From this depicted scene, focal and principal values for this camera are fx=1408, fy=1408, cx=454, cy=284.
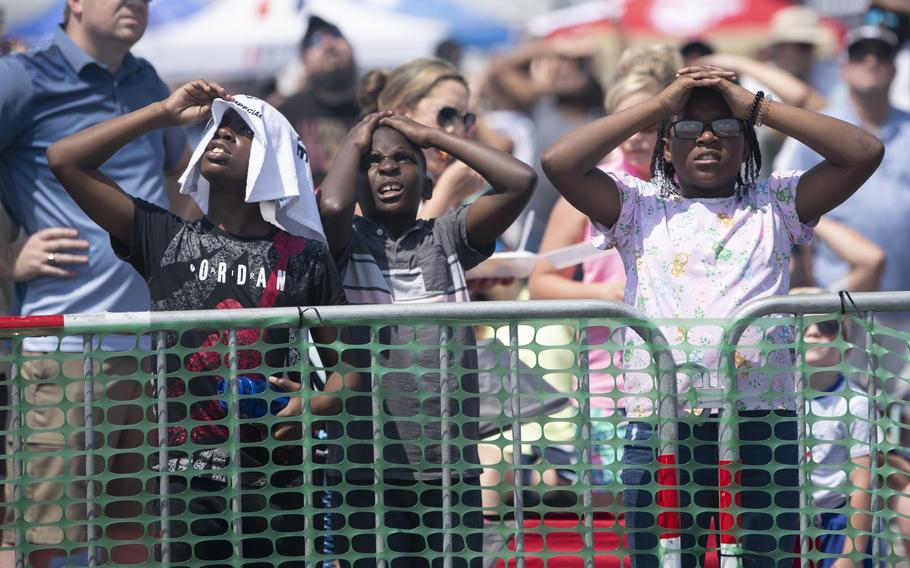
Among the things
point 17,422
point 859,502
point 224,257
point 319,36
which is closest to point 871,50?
point 319,36

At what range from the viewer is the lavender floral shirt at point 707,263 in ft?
13.9

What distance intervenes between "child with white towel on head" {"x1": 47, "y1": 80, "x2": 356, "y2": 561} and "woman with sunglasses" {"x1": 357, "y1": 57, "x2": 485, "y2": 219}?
1.44 meters

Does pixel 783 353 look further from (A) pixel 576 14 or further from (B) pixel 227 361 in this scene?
(A) pixel 576 14

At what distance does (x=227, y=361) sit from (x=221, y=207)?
56 cm

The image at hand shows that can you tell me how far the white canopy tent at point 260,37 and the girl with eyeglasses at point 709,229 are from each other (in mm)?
5902

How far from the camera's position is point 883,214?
8.16 metres

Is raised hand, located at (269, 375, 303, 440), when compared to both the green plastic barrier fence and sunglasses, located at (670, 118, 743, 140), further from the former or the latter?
sunglasses, located at (670, 118, 743, 140)

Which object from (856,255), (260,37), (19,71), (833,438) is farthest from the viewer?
(260,37)

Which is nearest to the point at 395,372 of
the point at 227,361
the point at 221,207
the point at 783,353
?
the point at 227,361

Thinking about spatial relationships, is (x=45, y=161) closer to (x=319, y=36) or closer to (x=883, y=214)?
(x=319, y=36)

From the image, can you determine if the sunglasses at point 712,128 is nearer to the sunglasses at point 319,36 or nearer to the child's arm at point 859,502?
the child's arm at point 859,502

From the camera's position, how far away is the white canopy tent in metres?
10.2

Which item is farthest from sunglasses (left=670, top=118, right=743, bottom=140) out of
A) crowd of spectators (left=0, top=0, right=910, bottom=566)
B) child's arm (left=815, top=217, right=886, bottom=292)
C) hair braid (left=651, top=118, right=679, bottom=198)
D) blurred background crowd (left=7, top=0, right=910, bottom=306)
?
blurred background crowd (left=7, top=0, right=910, bottom=306)

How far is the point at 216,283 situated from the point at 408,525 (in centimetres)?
98
